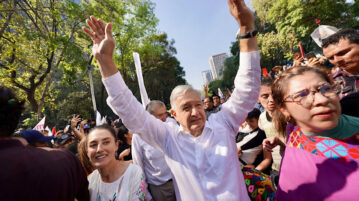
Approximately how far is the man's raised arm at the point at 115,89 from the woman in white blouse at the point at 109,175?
597 mm

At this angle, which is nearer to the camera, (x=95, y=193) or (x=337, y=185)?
(x=337, y=185)

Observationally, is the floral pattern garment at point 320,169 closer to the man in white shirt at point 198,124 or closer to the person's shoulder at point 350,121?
the person's shoulder at point 350,121

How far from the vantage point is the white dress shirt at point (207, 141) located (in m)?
1.39

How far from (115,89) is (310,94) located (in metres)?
1.38

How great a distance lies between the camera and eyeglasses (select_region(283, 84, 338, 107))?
121 cm

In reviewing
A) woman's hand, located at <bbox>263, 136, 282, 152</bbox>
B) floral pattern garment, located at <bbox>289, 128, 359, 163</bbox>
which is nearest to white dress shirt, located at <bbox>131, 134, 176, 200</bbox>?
woman's hand, located at <bbox>263, 136, 282, 152</bbox>

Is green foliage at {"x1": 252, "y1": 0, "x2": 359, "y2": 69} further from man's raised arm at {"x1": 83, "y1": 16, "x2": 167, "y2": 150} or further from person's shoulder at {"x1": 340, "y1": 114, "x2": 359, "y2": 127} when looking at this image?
man's raised arm at {"x1": 83, "y1": 16, "x2": 167, "y2": 150}

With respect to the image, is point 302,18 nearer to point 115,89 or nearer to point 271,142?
point 271,142

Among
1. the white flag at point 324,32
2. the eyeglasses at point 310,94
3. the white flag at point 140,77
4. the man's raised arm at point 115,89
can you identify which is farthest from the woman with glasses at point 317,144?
the white flag at point 140,77

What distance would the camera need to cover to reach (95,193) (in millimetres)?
1830

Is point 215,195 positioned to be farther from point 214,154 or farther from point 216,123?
point 216,123

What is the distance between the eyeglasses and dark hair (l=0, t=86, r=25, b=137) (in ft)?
6.53

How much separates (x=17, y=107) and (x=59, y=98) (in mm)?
28003

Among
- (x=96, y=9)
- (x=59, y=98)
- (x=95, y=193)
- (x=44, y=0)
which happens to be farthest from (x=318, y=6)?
(x=59, y=98)
